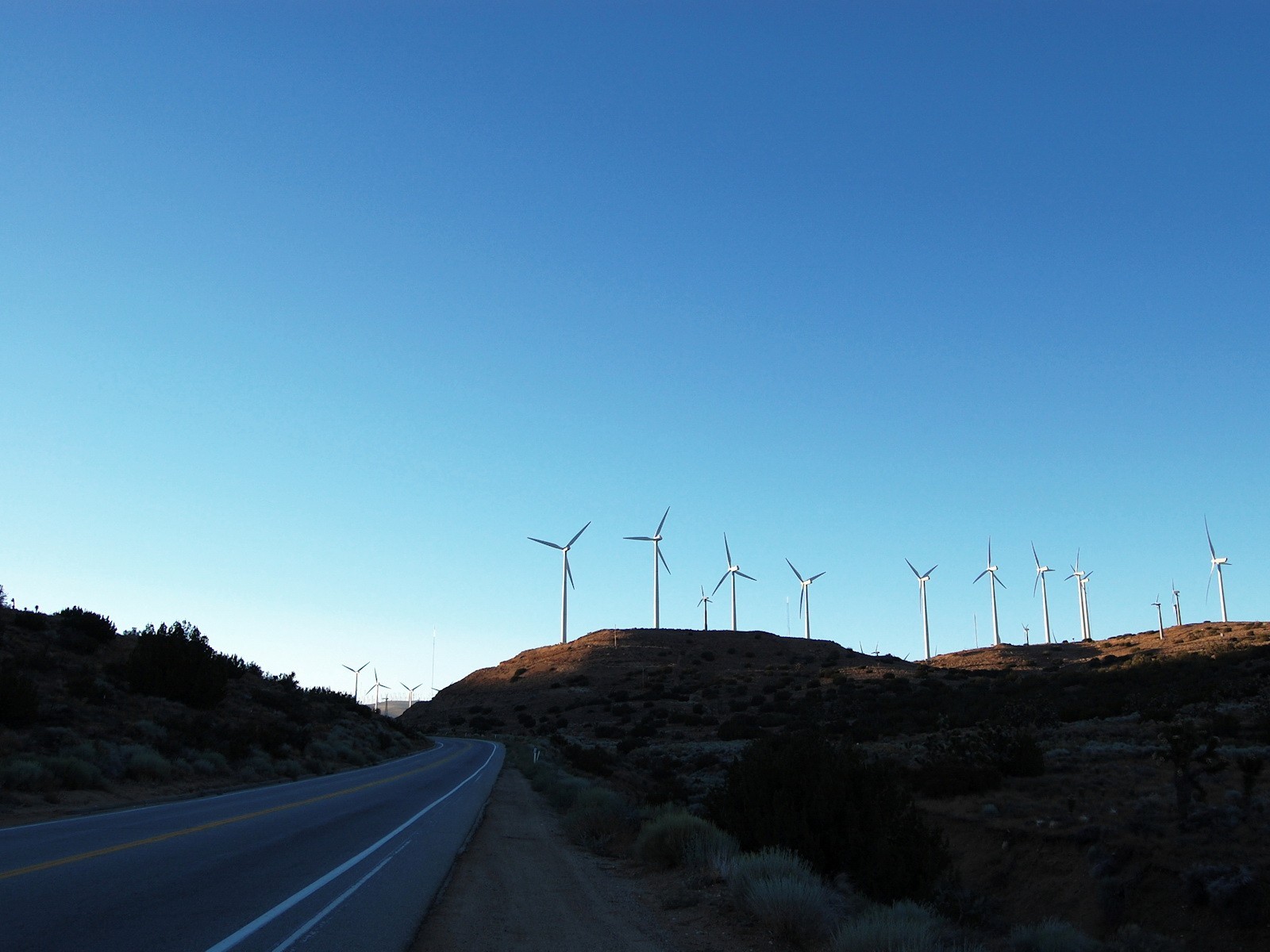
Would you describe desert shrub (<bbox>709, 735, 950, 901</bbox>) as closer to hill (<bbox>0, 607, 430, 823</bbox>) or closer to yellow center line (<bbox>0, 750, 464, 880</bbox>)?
yellow center line (<bbox>0, 750, 464, 880</bbox>)

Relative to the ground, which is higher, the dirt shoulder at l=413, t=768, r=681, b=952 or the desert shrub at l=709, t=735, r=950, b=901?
the desert shrub at l=709, t=735, r=950, b=901

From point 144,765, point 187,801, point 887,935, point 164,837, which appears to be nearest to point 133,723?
point 144,765

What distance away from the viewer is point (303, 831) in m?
17.0

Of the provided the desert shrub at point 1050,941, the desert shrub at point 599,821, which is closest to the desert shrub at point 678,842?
the desert shrub at point 599,821

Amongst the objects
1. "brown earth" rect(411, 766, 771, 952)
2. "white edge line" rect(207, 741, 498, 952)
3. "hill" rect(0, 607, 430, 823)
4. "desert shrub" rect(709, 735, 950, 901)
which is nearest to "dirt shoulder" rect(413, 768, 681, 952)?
"brown earth" rect(411, 766, 771, 952)

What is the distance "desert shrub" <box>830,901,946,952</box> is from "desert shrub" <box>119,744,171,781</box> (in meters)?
24.6

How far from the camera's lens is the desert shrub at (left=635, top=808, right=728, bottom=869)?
14.3 m

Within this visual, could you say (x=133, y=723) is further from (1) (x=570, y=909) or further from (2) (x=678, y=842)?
(1) (x=570, y=909)

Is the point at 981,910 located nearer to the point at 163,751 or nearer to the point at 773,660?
the point at 163,751

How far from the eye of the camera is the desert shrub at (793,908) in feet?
31.3

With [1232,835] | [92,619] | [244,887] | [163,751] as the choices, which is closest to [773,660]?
[92,619]

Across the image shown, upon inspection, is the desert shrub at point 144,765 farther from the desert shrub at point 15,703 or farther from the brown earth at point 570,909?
the brown earth at point 570,909

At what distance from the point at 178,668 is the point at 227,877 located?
3220 centimetres

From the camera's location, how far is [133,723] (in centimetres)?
3350
